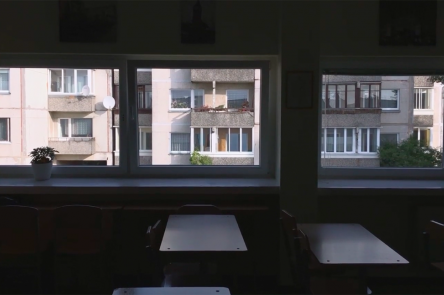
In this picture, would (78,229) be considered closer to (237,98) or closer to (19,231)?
(19,231)

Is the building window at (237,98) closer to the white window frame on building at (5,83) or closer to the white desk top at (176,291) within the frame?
the white window frame on building at (5,83)

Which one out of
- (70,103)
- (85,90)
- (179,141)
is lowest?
(179,141)

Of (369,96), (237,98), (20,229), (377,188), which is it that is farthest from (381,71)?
(20,229)

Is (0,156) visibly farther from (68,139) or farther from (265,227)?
(265,227)

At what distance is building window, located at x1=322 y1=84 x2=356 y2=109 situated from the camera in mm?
3994

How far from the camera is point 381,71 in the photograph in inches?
157

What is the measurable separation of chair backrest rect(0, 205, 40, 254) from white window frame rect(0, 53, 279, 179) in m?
1.14

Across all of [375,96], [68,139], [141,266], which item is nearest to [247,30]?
[375,96]

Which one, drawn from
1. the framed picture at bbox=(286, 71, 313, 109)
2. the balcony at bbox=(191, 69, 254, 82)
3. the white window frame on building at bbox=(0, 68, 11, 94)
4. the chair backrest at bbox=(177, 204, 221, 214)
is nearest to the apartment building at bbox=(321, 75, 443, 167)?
the framed picture at bbox=(286, 71, 313, 109)

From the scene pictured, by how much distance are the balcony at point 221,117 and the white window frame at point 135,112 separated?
14cm

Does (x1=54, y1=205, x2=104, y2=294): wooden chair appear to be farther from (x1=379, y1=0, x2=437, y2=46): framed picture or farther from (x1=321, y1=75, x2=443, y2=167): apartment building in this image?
(x1=379, y1=0, x2=437, y2=46): framed picture

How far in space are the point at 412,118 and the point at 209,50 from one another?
205 cm

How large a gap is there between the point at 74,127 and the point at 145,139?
2.19 feet

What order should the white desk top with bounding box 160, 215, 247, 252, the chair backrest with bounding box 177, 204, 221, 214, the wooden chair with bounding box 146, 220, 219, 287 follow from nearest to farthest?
the white desk top with bounding box 160, 215, 247, 252 → the wooden chair with bounding box 146, 220, 219, 287 → the chair backrest with bounding box 177, 204, 221, 214
